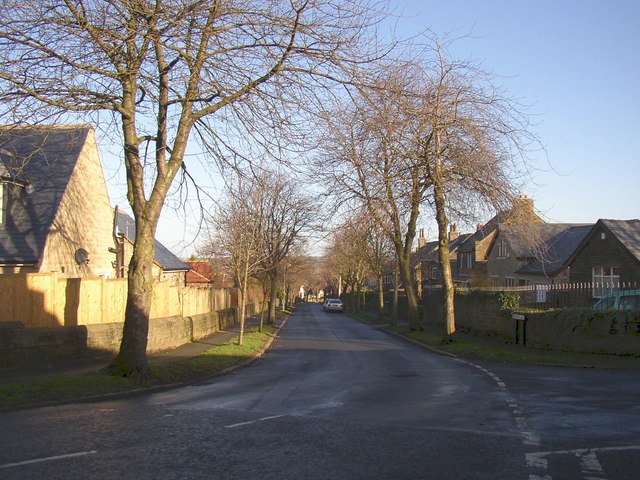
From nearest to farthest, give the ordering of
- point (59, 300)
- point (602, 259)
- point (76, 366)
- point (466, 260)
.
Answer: point (76, 366), point (59, 300), point (602, 259), point (466, 260)

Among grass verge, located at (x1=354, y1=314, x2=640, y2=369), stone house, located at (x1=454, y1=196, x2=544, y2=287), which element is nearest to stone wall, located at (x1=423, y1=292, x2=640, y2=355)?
grass verge, located at (x1=354, y1=314, x2=640, y2=369)

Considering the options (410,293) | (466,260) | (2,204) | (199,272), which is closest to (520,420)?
(2,204)

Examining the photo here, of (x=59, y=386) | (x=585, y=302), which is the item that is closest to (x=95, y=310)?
(x=59, y=386)

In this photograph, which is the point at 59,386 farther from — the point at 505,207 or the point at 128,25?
the point at 505,207

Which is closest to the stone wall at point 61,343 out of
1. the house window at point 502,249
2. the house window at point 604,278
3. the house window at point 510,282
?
the house window at point 604,278

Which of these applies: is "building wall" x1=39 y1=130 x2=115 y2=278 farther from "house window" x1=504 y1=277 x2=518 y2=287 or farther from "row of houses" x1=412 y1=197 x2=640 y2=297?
"house window" x1=504 y1=277 x2=518 y2=287

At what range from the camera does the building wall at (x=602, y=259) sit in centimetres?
3300

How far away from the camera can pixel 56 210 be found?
2222 centimetres

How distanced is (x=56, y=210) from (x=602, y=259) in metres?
26.9

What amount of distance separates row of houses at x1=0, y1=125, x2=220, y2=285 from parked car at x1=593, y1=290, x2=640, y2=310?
18183 millimetres

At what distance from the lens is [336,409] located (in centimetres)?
1062

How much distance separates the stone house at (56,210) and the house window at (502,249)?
33559mm

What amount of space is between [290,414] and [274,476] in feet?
11.6

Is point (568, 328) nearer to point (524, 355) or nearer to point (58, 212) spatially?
point (524, 355)
